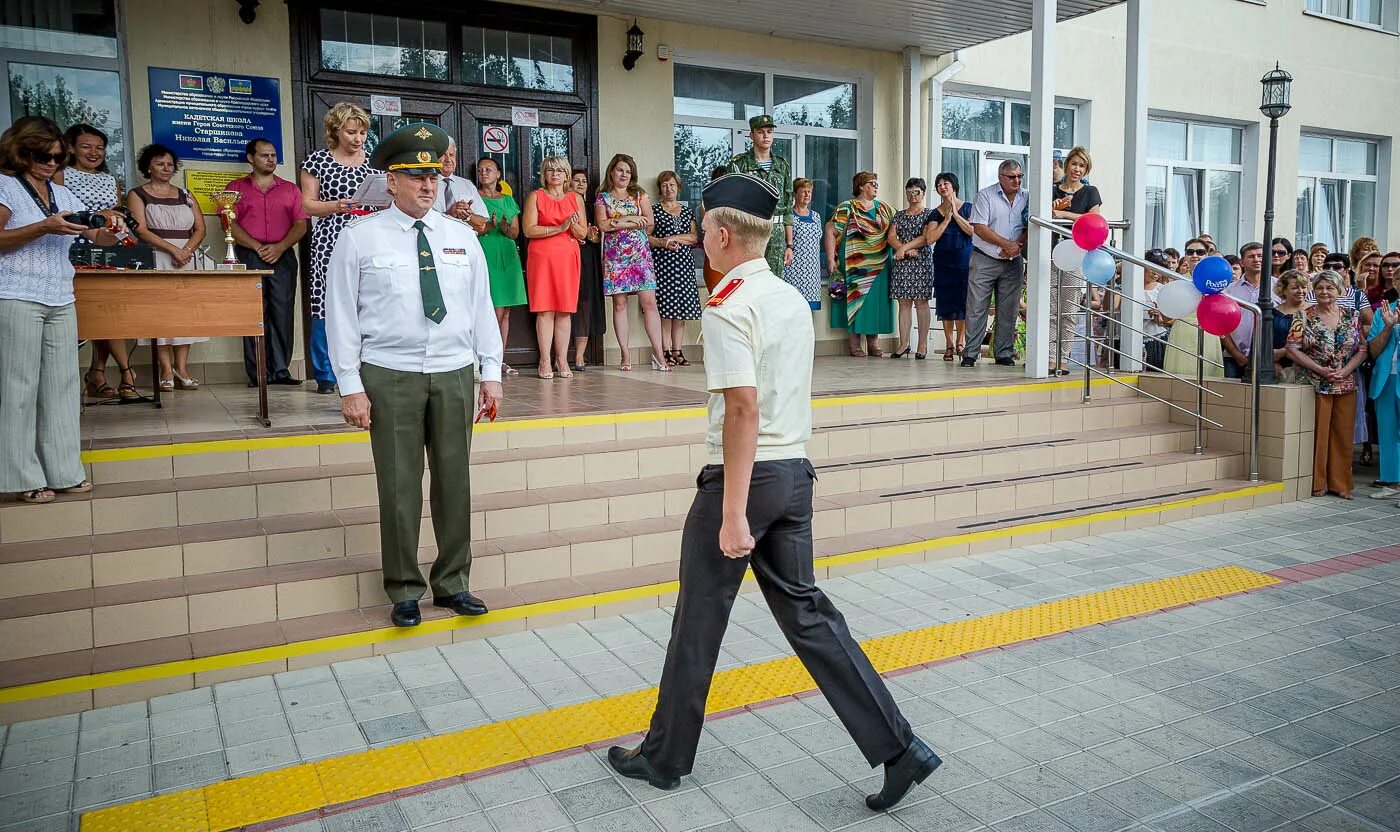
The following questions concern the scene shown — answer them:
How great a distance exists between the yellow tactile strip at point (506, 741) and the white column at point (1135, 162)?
14.8ft

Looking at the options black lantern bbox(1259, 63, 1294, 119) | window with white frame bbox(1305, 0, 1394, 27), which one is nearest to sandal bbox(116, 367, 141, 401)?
black lantern bbox(1259, 63, 1294, 119)

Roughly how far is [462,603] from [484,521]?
71 cm

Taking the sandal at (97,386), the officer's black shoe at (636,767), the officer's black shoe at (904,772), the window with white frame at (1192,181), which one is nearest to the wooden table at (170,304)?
the sandal at (97,386)

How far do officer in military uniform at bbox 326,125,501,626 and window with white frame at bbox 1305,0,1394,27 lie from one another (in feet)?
51.9

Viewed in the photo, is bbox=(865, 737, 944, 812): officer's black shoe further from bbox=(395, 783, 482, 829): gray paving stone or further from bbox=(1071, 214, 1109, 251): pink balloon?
bbox=(1071, 214, 1109, 251): pink balloon

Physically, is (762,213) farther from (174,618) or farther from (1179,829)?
(174,618)

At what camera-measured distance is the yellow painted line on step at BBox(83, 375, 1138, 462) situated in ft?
16.3

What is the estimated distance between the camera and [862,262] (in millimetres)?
10609

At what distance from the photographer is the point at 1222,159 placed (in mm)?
15008

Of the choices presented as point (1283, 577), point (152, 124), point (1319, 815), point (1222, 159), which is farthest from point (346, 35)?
point (1222, 159)

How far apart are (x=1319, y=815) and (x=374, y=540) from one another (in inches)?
155

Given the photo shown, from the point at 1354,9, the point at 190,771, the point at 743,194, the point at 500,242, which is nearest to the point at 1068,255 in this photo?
the point at 500,242

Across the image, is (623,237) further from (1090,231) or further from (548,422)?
(1090,231)

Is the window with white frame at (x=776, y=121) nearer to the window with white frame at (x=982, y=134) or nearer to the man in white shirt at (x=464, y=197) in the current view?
the window with white frame at (x=982, y=134)
